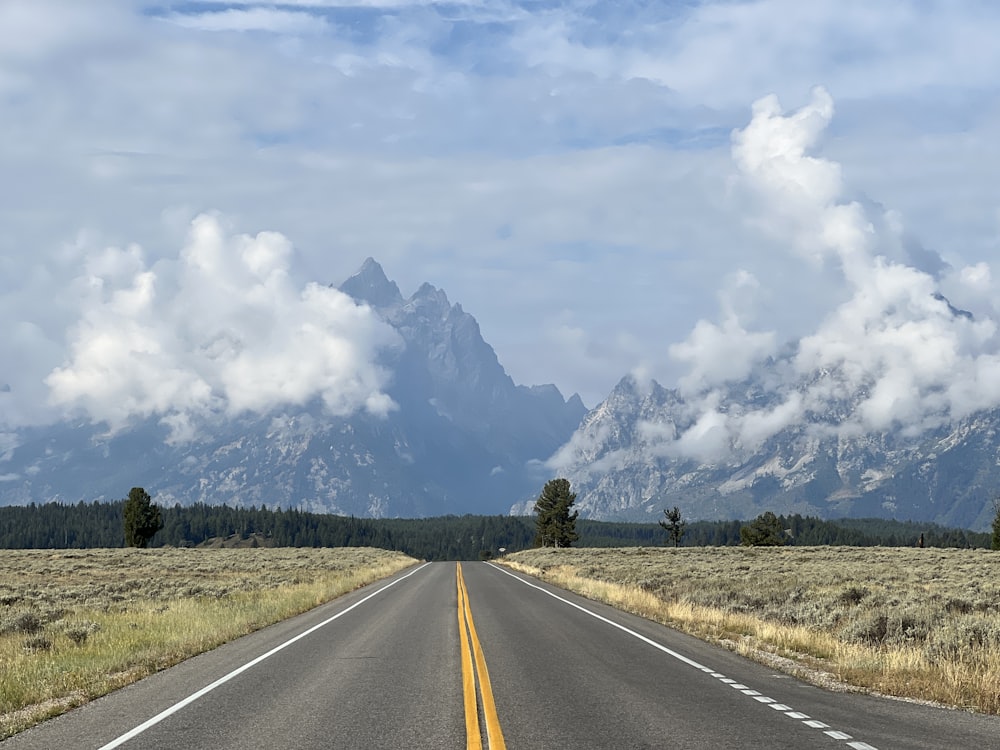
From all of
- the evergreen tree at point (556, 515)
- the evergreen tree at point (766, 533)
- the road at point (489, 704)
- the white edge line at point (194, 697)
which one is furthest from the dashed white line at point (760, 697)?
the evergreen tree at point (766, 533)

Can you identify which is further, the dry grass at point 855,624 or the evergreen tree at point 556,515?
the evergreen tree at point 556,515

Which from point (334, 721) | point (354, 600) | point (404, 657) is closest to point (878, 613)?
point (404, 657)

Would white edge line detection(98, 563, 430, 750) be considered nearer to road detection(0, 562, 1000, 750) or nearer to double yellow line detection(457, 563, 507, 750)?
road detection(0, 562, 1000, 750)

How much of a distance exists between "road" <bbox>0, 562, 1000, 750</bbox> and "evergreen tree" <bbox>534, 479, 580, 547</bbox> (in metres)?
119

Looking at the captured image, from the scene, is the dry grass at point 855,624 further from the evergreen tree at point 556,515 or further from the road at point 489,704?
the evergreen tree at point 556,515

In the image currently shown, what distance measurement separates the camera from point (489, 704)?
11.8 metres

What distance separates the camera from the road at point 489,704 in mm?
9867

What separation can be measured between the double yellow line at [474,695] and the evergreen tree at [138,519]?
12308 centimetres

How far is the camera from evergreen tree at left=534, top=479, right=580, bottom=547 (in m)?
138

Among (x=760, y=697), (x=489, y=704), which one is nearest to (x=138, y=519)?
(x=489, y=704)

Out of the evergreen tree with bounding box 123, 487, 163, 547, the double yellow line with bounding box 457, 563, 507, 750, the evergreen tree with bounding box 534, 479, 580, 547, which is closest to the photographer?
the double yellow line with bounding box 457, 563, 507, 750

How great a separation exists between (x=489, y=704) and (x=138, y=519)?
133m

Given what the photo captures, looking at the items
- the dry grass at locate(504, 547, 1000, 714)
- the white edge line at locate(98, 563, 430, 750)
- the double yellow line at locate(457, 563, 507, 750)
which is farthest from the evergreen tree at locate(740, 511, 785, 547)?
the white edge line at locate(98, 563, 430, 750)

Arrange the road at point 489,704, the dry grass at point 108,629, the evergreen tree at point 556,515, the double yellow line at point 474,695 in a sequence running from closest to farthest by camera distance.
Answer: the double yellow line at point 474,695
the road at point 489,704
the dry grass at point 108,629
the evergreen tree at point 556,515
